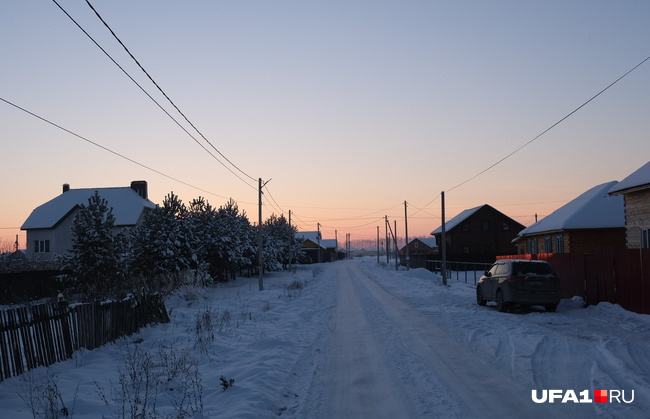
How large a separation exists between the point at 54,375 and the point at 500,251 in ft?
191

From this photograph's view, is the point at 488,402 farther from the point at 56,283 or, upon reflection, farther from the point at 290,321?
the point at 56,283

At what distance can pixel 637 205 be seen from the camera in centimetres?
1916

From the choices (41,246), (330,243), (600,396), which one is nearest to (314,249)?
(330,243)

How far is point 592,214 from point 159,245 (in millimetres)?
26576

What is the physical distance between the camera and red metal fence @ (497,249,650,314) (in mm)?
14953

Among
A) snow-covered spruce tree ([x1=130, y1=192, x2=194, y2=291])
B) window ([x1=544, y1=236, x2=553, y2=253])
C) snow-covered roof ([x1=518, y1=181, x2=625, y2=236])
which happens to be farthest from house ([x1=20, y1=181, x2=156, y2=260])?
snow-covered roof ([x1=518, y1=181, x2=625, y2=236])

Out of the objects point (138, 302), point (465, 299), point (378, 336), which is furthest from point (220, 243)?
point (378, 336)

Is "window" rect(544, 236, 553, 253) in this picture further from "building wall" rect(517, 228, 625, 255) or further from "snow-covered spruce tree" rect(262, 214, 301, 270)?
"snow-covered spruce tree" rect(262, 214, 301, 270)

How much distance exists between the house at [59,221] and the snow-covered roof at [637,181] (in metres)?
43.7

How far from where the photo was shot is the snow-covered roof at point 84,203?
2038 inches

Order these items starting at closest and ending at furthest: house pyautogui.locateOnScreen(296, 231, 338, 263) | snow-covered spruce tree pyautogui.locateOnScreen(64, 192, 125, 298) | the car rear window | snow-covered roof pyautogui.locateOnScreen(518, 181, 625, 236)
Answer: the car rear window
snow-covered spruce tree pyautogui.locateOnScreen(64, 192, 125, 298)
snow-covered roof pyautogui.locateOnScreen(518, 181, 625, 236)
house pyautogui.locateOnScreen(296, 231, 338, 263)

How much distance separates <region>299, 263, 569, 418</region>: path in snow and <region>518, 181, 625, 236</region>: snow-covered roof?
66.3 ft

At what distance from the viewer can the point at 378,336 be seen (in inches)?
479

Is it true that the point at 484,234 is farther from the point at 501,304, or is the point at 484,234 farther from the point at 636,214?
the point at 501,304
